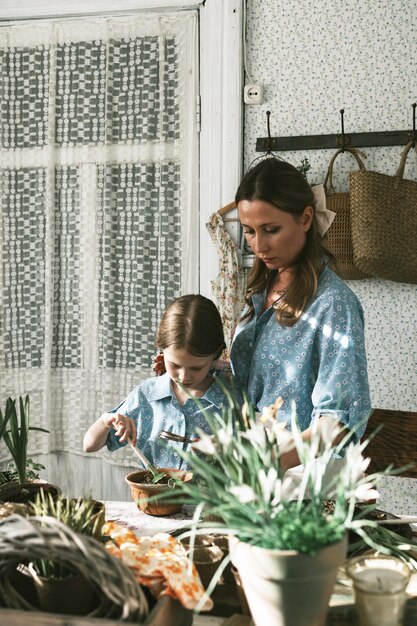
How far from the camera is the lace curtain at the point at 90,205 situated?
356cm

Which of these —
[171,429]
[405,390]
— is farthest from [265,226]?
[405,390]

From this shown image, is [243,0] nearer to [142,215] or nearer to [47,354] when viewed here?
[142,215]

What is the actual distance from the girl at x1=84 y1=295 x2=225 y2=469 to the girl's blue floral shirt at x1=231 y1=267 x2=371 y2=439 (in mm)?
119

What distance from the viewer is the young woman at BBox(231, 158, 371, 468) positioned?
1.84 m

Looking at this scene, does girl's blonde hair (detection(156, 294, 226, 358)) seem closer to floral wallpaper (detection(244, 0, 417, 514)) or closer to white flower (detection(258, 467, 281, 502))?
white flower (detection(258, 467, 281, 502))

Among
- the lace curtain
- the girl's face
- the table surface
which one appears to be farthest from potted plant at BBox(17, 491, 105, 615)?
the lace curtain

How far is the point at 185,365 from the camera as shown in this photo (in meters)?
2.08

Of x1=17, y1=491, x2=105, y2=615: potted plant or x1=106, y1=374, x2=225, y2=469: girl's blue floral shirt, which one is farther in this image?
x1=106, y1=374, x2=225, y2=469: girl's blue floral shirt

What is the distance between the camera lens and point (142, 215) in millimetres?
3607

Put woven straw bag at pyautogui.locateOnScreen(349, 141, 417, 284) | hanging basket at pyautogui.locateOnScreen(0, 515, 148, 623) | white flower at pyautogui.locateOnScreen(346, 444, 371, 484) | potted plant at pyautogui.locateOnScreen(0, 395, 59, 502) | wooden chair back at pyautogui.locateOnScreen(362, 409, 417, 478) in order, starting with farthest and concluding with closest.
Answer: woven straw bag at pyautogui.locateOnScreen(349, 141, 417, 284) → wooden chair back at pyautogui.locateOnScreen(362, 409, 417, 478) → potted plant at pyautogui.locateOnScreen(0, 395, 59, 502) → white flower at pyautogui.locateOnScreen(346, 444, 371, 484) → hanging basket at pyautogui.locateOnScreen(0, 515, 148, 623)

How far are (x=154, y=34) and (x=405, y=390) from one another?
6.76ft

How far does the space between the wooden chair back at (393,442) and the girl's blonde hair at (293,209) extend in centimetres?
91

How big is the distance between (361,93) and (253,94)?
49 cm

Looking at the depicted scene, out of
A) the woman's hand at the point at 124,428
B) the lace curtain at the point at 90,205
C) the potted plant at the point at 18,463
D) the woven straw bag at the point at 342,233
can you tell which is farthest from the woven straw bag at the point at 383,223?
the potted plant at the point at 18,463
